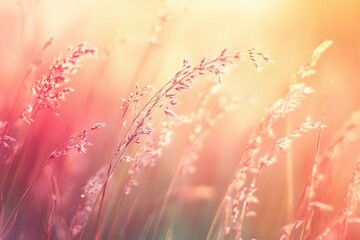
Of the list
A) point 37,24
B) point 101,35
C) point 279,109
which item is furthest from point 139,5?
point 279,109

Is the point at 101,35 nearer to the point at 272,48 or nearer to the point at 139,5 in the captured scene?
the point at 139,5

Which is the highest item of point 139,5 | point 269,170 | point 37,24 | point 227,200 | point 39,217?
point 139,5

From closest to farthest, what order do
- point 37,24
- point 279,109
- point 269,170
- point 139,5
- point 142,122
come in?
point 142,122 → point 279,109 → point 37,24 → point 139,5 → point 269,170

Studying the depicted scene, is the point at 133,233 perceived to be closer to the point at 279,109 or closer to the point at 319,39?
the point at 279,109

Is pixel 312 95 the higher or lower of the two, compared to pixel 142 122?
higher

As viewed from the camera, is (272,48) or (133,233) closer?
(133,233)

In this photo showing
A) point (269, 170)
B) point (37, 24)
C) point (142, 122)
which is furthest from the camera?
point (269, 170)
